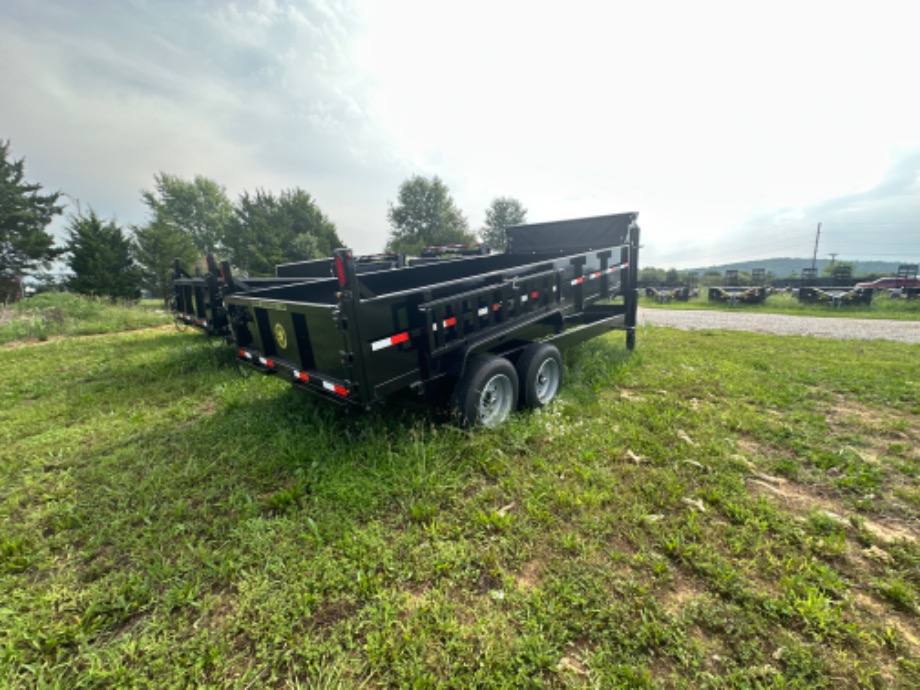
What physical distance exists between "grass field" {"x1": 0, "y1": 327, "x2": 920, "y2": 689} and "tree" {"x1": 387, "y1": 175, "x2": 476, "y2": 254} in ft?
139

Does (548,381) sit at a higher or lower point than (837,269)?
higher

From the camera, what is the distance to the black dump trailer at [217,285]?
17.7ft

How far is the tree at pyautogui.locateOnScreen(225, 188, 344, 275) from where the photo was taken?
32.3 metres

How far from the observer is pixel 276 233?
3291cm

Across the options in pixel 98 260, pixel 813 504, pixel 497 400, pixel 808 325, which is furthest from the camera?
pixel 98 260

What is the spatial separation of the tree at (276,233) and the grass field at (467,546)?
31108 mm

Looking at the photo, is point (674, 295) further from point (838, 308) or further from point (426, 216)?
point (426, 216)

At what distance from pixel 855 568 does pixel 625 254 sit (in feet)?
16.8

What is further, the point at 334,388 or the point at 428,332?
the point at 428,332

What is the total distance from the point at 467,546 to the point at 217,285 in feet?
20.8

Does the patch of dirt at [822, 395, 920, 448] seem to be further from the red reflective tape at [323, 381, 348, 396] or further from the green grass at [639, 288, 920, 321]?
the green grass at [639, 288, 920, 321]

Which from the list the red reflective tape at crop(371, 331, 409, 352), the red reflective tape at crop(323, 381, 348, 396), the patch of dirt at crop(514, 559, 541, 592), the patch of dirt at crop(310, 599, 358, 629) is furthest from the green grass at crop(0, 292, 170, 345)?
the patch of dirt at crop(514, 559, 541, 592)

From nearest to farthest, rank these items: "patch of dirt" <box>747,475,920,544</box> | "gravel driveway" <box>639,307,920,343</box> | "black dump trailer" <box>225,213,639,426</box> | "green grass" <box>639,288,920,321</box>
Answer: "patch of dirt" <box>747,475,920,544</box> < "black dump trailer" <box>225,213,639,426</box> < "gravel driveway" <box>639,307,920,343</box> < "green grass" <box>639,288,920,321</box>

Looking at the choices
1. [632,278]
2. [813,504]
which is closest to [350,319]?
[813,504]
